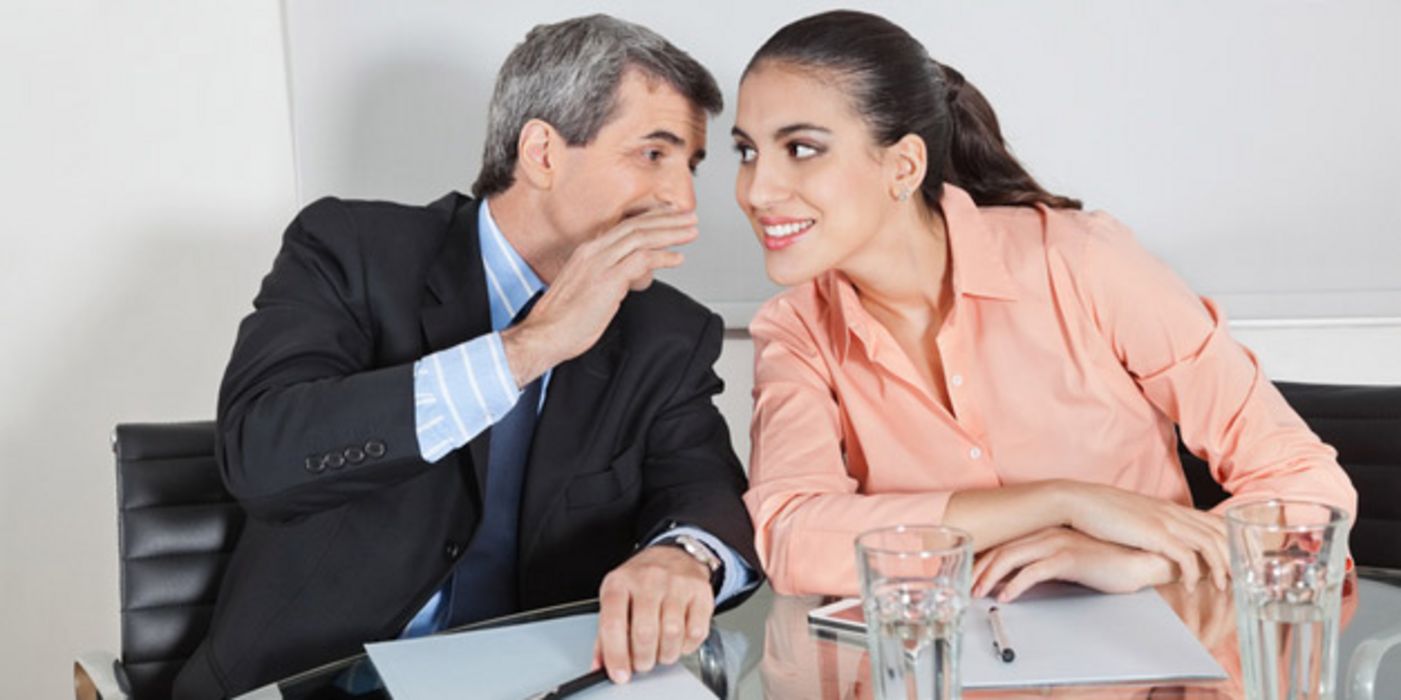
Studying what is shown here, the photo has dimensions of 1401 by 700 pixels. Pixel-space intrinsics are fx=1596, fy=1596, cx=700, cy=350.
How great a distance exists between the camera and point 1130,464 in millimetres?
2096

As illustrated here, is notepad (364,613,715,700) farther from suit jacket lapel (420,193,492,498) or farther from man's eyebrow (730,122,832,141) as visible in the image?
man's eyebrow (730,122,832,141)

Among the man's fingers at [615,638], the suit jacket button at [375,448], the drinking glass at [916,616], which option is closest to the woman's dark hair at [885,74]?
the suit jacket button at [375,448]

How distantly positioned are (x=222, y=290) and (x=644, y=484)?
1.43 m

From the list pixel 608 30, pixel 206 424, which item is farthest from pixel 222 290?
pixel 608 30

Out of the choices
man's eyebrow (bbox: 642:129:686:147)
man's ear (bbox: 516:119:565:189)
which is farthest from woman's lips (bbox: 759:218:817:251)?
man's ear (bbox: 516:119:565:189)

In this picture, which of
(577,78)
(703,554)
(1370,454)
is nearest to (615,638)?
(703,554)

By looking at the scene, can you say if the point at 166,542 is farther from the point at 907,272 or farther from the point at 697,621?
the point at 907,272

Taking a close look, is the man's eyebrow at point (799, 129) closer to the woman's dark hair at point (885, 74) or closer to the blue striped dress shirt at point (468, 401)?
the woman's dark hair at point (885, 74)

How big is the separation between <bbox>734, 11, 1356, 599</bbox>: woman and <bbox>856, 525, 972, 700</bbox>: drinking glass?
2.48 ft

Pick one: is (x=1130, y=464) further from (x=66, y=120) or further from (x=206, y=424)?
(x=66, y=120)

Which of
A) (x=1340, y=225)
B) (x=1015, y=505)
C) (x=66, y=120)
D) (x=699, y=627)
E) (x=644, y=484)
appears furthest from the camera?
(x=66, y=120)

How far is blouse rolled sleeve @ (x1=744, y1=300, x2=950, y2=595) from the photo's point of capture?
1.83 metres

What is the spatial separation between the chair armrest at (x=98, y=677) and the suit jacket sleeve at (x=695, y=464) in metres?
0.64

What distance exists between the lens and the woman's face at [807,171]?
2.04 metres
